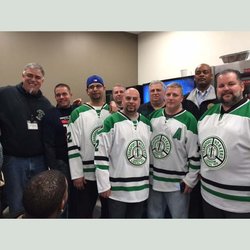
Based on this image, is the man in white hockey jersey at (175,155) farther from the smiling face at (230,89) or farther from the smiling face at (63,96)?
the smiling face at (63,96)

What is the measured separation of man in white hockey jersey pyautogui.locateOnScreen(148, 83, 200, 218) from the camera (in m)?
1.98

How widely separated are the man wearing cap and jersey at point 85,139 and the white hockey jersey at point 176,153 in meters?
0.55

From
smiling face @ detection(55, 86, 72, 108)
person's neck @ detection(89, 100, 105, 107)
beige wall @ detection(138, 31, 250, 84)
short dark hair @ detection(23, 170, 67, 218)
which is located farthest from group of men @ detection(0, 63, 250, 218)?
beige wall @ detection(138, 31, 250, 84)

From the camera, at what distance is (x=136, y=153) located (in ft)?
6.44

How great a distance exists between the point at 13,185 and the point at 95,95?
1.03 meters

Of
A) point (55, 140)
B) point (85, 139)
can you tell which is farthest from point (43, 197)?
point (55, 140)

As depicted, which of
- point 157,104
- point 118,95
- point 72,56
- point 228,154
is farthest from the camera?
point 72,56

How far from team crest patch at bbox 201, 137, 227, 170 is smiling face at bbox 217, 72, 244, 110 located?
0.87ft

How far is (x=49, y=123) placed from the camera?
221cm

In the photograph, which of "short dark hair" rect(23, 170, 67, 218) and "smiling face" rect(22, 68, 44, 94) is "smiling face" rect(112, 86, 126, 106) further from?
"short dark hair" rect(23, 170, 67, 218)

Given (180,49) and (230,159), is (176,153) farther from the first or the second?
(180,49)

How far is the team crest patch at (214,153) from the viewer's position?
1663mm

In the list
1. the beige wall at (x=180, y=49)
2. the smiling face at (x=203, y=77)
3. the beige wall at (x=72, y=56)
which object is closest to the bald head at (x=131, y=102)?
the smiling face at (x=203, y=77)

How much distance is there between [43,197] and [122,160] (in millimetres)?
936
